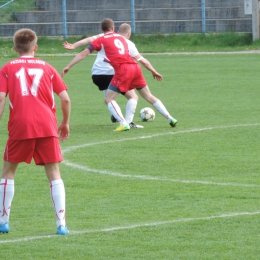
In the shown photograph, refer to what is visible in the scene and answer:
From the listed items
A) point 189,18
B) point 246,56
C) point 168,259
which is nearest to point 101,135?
point 168,259

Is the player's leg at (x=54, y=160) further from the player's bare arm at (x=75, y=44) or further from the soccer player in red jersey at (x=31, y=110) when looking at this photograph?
the player's bare arm at (x=75, y=44)

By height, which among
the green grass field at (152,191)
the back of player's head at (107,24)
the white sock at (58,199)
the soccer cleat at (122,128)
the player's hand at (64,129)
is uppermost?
the back of player's head at (107,24)

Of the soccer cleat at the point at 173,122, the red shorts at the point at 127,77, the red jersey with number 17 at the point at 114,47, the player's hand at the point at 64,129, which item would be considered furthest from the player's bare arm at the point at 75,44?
the player's hand at the point at 64,129

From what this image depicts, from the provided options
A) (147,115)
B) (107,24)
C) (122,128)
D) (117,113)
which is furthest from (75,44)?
(147,115)

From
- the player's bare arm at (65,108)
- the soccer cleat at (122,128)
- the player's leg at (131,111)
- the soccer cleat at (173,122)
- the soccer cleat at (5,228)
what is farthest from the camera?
the player's leg at (131,111)

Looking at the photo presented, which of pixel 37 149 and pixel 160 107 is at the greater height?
pixel 37 149

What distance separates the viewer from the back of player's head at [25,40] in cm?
672

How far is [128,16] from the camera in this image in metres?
36.0

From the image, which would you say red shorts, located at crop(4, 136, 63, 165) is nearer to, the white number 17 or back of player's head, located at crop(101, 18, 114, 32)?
the white number 17

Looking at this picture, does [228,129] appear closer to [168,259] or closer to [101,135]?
[101,135]

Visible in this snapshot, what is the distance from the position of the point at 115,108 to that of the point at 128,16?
900 inches

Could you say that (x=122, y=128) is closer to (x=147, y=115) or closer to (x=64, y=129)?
(x=147, y=115)

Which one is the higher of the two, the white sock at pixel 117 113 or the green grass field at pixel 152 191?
the white sock at pixel 117 113

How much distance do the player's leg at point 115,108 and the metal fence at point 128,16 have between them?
2020cm
